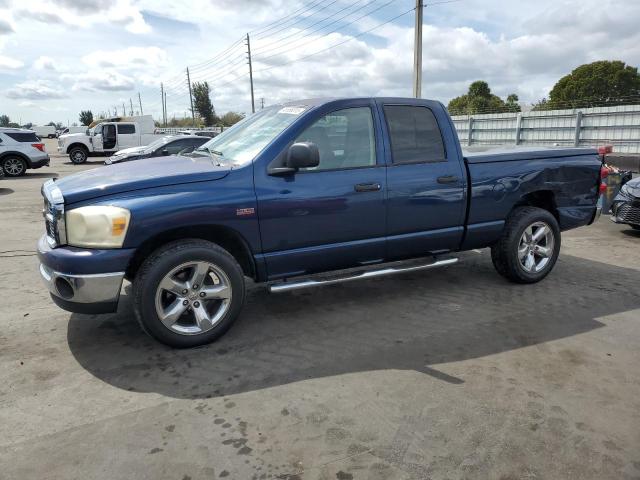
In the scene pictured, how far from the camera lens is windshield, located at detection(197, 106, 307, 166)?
13.0 feet

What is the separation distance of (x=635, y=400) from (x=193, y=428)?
8.79ft

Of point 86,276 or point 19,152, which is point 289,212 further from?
point 19,152

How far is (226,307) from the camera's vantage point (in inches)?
146

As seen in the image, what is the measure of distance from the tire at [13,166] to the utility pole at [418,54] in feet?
49.3

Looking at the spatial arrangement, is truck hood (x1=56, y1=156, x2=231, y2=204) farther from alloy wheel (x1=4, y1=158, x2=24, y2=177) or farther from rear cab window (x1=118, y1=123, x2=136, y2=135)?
rear cab window (x1=118, y1=123, x2=136, y2=135)

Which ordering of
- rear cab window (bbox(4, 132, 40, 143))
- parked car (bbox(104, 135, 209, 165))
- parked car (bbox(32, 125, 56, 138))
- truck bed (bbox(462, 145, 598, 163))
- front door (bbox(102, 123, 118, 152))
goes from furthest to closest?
parked car (bbox(32, 125, 56, 138)) → front door (bbox(102, 123, 118, 152)) → rear cab window (bbox(4, 132, 40, 143)) → parked car (bbox(104, 135, 209, 165)) → truck bed (bbox(462, 145, 598, 163))

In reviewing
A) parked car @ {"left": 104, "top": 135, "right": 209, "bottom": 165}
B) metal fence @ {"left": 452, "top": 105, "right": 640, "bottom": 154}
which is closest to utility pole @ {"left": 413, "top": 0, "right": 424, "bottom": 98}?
metal fence @ {"left": 452, "top": 105, "right": 640, "bottom": 154}

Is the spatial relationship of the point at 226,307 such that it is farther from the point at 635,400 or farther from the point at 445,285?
the point at 635,400

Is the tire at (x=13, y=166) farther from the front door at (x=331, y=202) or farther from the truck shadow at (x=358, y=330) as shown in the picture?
the front door at (x=331, y=202)

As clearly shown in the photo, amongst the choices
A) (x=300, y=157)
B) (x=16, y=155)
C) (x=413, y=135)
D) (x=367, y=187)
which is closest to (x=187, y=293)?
(x=300, y=157)

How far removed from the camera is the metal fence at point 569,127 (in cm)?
1336

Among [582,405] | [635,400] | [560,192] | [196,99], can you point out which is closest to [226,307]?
[582,405]

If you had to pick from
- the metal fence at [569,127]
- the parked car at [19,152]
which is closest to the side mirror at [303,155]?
the metal fence at [569,127]

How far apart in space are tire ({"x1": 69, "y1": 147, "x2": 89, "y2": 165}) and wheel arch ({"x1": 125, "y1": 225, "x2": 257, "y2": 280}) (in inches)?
902
